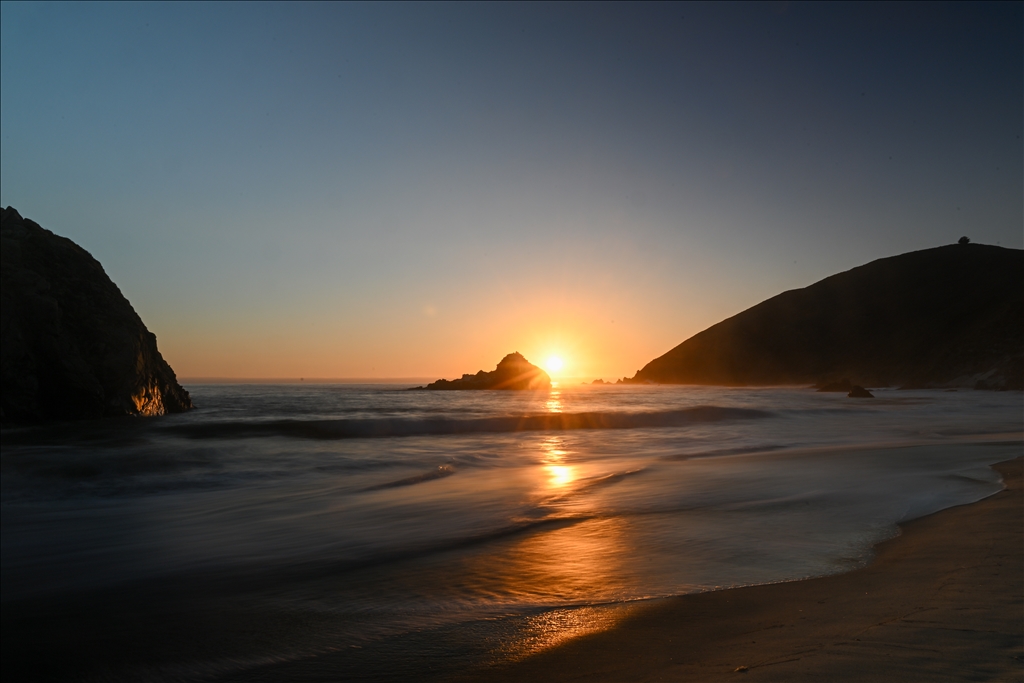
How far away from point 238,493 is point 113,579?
493 centimetres

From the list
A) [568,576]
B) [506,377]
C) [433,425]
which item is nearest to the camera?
[568,576]

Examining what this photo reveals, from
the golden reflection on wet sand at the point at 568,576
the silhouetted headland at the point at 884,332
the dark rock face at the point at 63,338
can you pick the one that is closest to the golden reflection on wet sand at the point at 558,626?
the golden reflection on wet sand at the point at 568,576

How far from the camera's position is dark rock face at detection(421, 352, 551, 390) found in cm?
8806

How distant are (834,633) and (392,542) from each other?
4.37 metres

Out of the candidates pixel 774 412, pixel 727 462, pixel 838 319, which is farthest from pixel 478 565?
pixel 838 319

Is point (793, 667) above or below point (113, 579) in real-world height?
above

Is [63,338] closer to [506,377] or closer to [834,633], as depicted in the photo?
[834,633]

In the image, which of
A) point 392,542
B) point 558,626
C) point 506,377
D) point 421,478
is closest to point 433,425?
point 421,478

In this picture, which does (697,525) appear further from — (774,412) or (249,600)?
(774,412)

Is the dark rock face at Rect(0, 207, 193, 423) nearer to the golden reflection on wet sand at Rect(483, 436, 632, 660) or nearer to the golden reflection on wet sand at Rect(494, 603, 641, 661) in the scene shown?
the golden reflection on wet sand at Rect(483, 436, 632, 660)

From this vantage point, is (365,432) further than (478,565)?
Yes

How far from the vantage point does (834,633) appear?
10.9 ft

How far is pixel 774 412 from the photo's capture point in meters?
32.0

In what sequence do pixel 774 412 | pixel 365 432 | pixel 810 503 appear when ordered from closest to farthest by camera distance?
pixel 810 503
pixel 365 432
pixel 774 412
